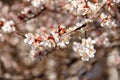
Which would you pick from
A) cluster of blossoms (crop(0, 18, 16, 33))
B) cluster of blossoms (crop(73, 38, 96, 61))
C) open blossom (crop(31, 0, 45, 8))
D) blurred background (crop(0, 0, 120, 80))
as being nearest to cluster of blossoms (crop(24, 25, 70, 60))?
cluster of blossoms (crop(73, 38, 96, 61))

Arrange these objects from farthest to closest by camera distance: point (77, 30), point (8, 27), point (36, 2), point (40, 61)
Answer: point (40, 61)
point (36, 2)
point (8, 27)
point (77, 30)

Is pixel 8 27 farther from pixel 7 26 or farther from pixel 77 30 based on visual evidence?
pixel 77 30

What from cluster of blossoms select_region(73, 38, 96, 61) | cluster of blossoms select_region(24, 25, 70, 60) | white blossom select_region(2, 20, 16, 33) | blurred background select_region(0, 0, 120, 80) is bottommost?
cluster of blossoms select_region(73, 38, 96, 61)

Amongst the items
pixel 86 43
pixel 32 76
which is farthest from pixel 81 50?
pixel 32 76

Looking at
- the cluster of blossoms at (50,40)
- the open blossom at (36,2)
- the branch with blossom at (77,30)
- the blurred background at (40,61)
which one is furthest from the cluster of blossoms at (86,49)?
the blurred background at (40,61)

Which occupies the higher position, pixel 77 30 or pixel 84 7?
Answer: pixel 84 7

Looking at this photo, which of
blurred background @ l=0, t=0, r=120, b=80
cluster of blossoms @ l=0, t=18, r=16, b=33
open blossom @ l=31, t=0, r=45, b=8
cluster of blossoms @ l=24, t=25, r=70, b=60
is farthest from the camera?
blurred background @ l=0, t=0, r=120, b=80

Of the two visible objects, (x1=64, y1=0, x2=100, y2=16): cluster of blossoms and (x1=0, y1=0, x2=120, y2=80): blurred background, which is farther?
(x1=0, y1=0, x2=120, y2=80): blurred background

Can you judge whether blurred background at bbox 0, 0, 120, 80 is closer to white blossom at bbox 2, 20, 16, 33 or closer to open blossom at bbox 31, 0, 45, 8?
open blossom at bbox 31, 0, 45, 8

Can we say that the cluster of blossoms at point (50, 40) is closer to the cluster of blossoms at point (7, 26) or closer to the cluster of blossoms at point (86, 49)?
the cluster of blossoms at point (86, 49)

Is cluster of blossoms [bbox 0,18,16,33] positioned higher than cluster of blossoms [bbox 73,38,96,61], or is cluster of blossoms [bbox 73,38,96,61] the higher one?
cluster of blossoms [bbox 0,18,16,33]

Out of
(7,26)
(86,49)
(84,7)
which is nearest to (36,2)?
(7,26)
